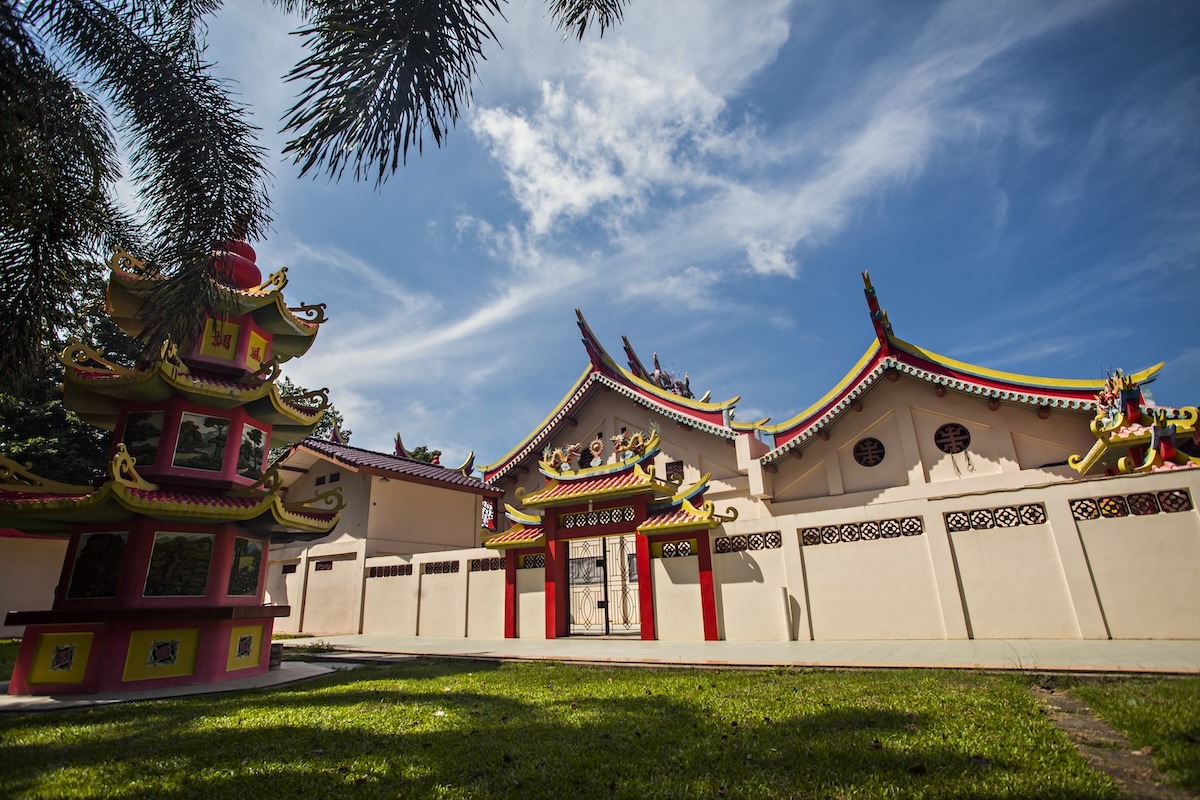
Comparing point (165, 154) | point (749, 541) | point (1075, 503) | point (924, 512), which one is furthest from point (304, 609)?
point (1075, 503)

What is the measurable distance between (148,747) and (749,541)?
1060cm

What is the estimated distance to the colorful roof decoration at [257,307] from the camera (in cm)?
1108

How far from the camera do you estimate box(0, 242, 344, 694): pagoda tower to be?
31.2ft

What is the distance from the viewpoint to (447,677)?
371 inches

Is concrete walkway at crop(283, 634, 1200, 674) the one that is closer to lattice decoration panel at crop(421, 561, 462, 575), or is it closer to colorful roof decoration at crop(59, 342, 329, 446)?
lattice decoration panel at crop(421, 561, 462, 575)

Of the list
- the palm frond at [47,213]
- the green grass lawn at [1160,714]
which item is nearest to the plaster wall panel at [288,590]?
the palm frond at [47,213]

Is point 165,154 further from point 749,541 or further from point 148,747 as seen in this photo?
point 749,541

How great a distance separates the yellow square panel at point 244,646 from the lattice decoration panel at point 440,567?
675 cm

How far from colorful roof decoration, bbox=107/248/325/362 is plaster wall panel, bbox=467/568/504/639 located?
776 cm

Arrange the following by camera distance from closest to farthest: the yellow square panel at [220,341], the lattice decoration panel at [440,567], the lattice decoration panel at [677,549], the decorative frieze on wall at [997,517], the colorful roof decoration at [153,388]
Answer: the decorative frieze on wall at [997,517] < the colorful roof decoration at [153,388] < the yellow square panel at [220,341] < the lattice decoration panel at [677,549] < the lattice decoration panel at [440,567]

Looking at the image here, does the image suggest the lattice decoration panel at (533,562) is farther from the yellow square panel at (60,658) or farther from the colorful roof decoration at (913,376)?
the yellow square panel at (60,658)

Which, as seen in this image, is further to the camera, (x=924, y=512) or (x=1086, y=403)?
(x=1086, y=403)

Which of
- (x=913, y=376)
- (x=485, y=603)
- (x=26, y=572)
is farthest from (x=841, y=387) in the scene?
(x=26, y=572)

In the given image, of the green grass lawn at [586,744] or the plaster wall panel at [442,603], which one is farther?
the plaster wall panel at [442,603]
